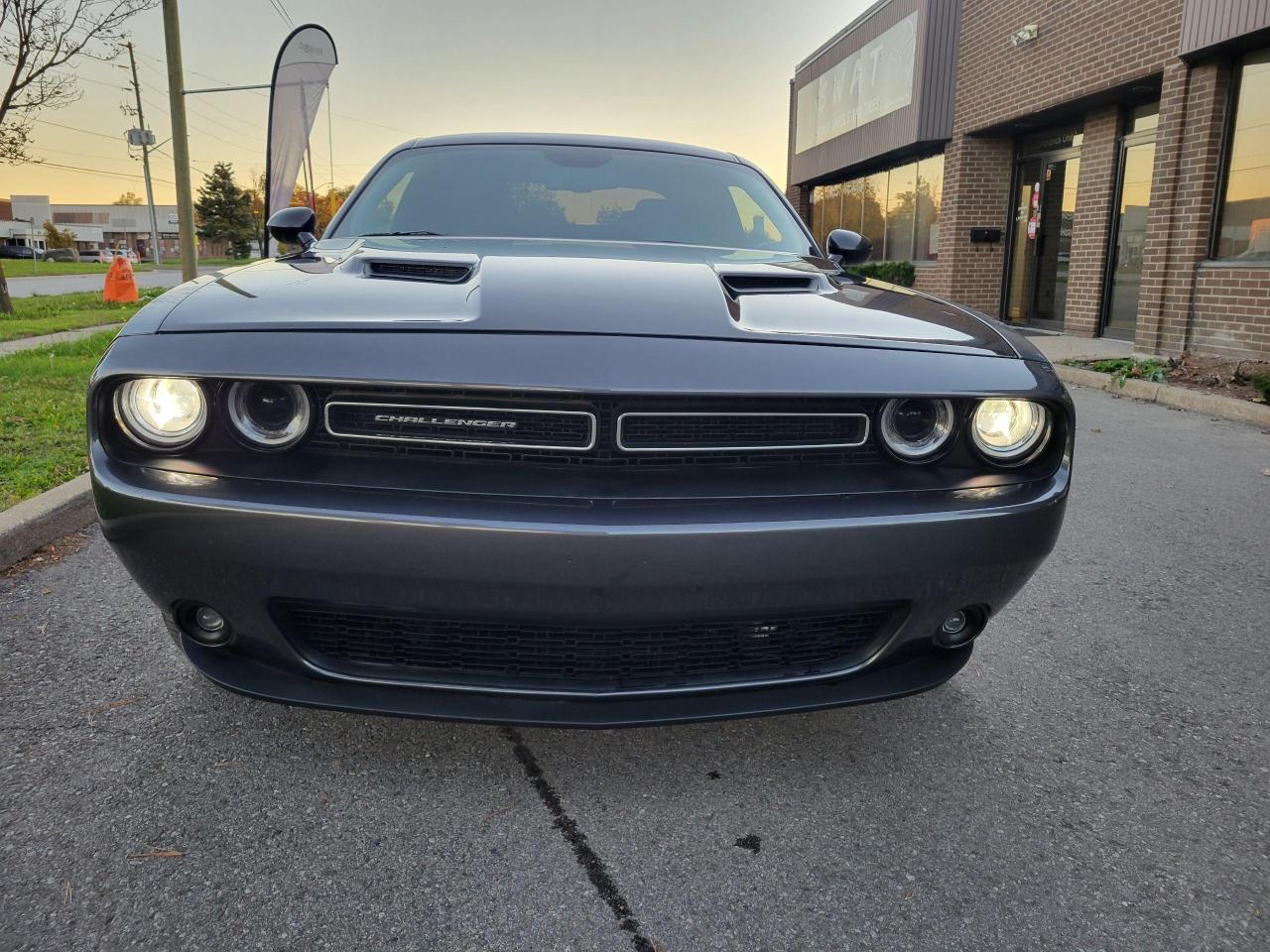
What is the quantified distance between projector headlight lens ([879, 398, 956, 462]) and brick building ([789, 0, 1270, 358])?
834 cm

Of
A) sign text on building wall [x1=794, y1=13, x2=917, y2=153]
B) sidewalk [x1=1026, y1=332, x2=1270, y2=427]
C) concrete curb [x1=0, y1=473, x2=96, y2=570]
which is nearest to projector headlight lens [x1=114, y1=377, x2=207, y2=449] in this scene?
concrete curb [x1=0, y1=473, x2=96, y2=570]

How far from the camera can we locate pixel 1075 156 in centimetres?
1268

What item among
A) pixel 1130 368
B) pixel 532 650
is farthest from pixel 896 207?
pixel 532 650

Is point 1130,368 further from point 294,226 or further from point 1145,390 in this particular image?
point 294,226

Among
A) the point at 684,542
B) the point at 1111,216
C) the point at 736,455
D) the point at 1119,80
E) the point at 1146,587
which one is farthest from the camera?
the point at 1111,216

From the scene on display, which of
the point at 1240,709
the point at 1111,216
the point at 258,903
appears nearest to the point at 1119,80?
the point at 1111,216

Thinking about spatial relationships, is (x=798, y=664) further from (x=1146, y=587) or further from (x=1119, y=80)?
(x=1119, y=80)

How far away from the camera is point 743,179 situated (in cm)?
333

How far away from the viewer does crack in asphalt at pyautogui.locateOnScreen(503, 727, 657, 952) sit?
150 centimetres

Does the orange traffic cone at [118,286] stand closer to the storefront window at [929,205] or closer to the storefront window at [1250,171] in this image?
the storefront window at [929,205]

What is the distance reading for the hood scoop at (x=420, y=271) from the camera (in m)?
1.97

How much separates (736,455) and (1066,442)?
0.71 meters

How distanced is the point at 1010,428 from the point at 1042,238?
13551 millimetres

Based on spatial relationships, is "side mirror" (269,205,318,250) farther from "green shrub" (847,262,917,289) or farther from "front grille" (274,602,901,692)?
"green shrub" (847,262,917,289)
